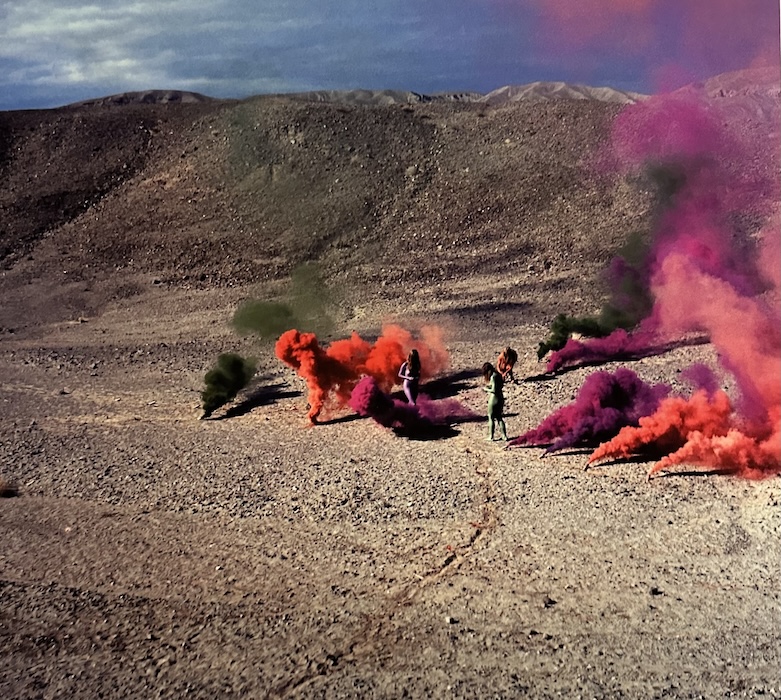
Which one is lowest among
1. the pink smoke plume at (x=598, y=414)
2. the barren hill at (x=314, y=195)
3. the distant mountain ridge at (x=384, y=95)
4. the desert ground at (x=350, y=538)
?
the desert ground at (x=350, y=538)

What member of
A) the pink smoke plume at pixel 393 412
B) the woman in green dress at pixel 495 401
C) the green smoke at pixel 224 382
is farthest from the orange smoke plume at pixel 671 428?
the green smoke at pixel 224 382

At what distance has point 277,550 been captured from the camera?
10.2 m

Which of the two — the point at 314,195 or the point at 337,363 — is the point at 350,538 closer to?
the point at 337,363

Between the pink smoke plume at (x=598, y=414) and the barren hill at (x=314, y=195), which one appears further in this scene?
the barren hill at (x=314, y=195)

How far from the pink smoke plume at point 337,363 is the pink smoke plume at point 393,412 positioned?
0.82 meters

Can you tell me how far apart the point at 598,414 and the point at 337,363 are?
5540 millimetres

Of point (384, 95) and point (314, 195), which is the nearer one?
point (314, 195)

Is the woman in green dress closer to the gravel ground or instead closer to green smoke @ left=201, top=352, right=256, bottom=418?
the gravel ground

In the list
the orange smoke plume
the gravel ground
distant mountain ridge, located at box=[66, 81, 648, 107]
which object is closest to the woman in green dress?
the gravel ground

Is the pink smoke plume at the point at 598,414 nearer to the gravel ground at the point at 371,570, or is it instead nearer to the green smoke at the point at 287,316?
the gravel ground at the point at 371,570

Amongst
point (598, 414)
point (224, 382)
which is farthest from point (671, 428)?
point (224, 382)

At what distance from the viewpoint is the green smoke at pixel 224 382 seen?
56.3 feet

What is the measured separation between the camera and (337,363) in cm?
1661

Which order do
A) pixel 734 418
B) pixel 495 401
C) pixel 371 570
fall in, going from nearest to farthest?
pixel 371 570, pixel 734 418, pixel 495 401
